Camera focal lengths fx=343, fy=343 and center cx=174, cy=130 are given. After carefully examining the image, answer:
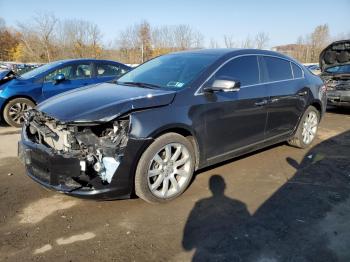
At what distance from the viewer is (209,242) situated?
304cm

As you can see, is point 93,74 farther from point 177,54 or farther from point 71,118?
point 71,118

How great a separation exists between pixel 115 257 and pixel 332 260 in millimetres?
1770

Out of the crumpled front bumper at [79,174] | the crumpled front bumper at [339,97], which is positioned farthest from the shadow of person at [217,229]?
the crumpled front bumper at [339,97]

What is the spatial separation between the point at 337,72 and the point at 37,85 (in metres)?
8.06

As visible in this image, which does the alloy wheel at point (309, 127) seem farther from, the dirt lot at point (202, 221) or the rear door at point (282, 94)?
the dirt lot at point (202, 221)

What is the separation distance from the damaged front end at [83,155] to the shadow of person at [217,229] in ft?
3.18

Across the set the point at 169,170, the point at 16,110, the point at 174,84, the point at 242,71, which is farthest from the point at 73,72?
the point at 169,170

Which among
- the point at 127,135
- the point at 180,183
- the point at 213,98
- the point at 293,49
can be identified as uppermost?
the point at 293,49

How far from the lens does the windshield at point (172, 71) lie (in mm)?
4148

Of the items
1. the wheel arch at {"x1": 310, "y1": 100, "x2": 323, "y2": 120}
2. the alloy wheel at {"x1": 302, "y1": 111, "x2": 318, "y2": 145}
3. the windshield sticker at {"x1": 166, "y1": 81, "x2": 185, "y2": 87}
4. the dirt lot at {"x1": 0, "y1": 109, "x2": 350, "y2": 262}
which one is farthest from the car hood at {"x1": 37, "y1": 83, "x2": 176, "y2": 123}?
the wheel arch at {"x1": 310, "y1": 100, "x2": 323, "y2": 120}

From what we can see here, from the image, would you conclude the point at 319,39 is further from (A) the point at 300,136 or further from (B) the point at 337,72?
(A) the point at 300,136

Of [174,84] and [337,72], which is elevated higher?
[337,72]

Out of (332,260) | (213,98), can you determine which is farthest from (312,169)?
(332,260)

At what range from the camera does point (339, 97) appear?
9305mm
